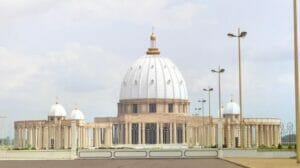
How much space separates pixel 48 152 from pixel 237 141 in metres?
79.8

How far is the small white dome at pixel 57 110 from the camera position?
463 feet

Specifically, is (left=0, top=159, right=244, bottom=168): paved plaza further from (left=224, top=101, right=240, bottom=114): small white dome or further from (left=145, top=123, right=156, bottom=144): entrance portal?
(left=224, top=101, right=240, bottom=114): small white dome

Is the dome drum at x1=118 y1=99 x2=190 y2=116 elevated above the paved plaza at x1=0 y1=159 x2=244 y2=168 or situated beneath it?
elevated above

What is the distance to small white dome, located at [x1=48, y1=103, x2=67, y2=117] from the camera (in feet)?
463

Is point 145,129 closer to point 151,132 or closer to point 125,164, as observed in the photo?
point 151,132

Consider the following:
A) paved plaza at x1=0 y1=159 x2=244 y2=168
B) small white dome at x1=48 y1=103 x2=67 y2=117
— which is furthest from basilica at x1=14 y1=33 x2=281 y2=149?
paved plaza at x1=0 y1=159 x2=244 y2=168

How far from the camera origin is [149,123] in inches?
5074

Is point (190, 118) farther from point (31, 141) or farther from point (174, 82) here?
point (31, 141)

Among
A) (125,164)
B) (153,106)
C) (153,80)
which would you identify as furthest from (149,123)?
(125,164)

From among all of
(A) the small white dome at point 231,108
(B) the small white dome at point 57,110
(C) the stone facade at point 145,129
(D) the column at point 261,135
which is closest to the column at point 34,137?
(C) the stone facade at point 145,129

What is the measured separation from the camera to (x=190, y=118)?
428 feet

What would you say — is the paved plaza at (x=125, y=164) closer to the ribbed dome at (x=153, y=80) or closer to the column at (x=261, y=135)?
the column at (x=261, y=135)

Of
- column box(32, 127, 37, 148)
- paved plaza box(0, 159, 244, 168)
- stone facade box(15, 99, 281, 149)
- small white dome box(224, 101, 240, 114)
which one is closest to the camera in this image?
paved plaza box(0, 159, 244, 168)

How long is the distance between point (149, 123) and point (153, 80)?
14.2m
